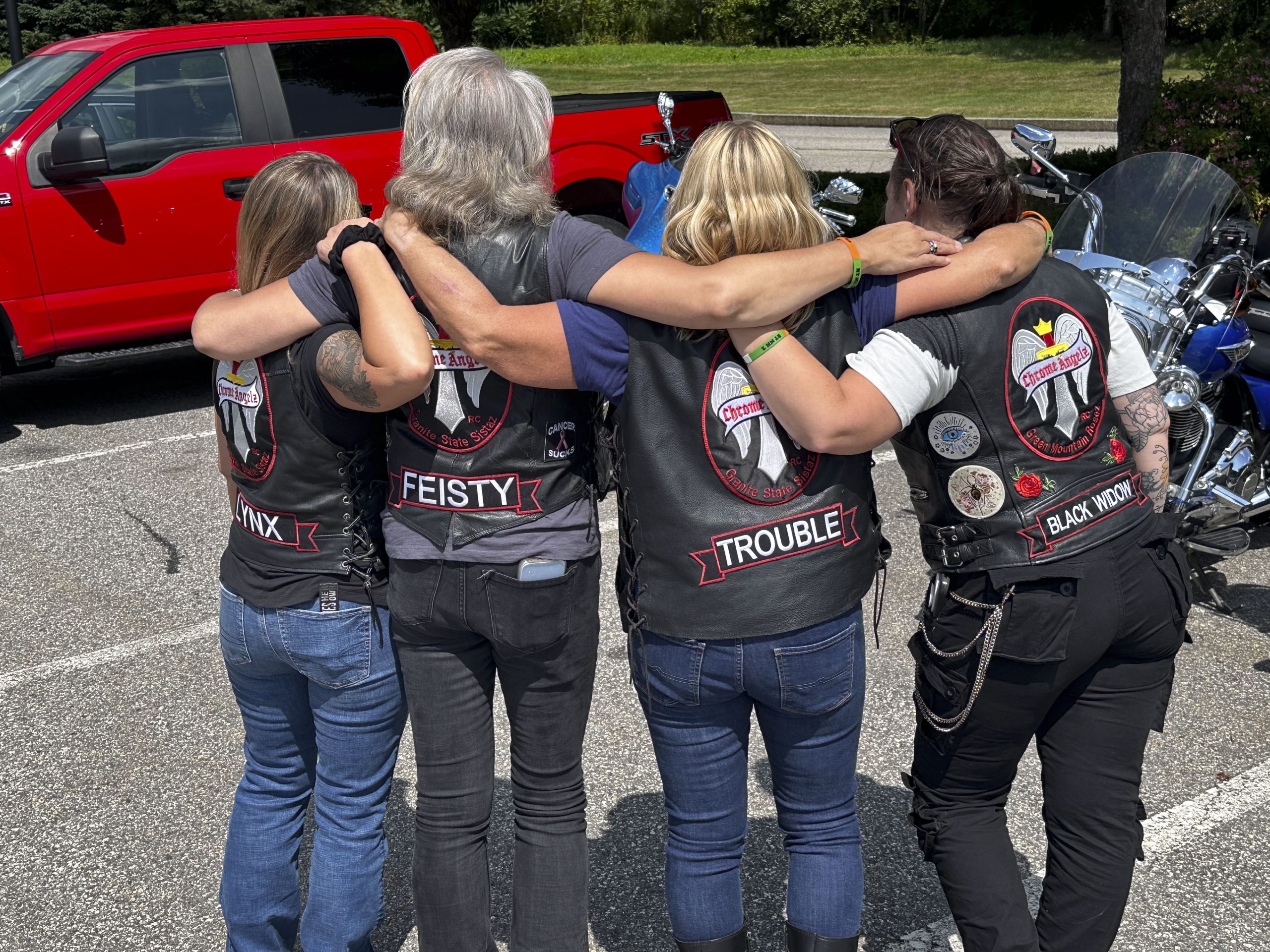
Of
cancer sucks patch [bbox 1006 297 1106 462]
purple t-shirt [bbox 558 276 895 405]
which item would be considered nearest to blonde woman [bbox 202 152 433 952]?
purple t-shirt [bbox 558 276 895 405]

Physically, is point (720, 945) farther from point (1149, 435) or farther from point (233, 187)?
point (233, 187)

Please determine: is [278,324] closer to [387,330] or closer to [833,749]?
[387,330]

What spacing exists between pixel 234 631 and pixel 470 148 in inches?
42.5

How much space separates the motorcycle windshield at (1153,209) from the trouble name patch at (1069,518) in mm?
2147

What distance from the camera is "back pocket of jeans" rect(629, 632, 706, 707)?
215 centimetres

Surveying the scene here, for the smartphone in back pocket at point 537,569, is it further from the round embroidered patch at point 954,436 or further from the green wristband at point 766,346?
the round embroidered patch at point 954,436

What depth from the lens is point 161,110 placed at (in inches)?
271

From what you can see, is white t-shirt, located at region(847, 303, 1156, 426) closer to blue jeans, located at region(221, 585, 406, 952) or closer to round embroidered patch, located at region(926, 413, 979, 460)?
round embroidered patch, located at region(926, 413, 979, 460)

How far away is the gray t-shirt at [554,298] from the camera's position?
6.85 feet

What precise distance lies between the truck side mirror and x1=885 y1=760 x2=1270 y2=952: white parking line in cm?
Answer: 567

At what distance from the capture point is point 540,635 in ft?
7.26

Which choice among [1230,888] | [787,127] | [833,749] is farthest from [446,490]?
[787,127]

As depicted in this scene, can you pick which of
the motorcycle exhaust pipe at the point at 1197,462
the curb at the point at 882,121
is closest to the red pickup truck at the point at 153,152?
the motorcycle exhaust pipe at the point at 1197,462

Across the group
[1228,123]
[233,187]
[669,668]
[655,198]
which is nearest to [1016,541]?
[669,668]
